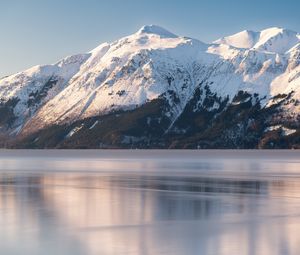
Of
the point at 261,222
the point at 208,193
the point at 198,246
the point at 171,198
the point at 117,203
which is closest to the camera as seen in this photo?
the point at 198,246

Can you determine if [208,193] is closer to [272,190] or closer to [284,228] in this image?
[272,190]

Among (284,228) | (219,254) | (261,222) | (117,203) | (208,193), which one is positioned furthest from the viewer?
(208,193)

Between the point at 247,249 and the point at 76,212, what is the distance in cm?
1636

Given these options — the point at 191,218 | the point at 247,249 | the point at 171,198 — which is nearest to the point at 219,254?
A: the point at 247,249

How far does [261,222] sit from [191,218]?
14.4 feet

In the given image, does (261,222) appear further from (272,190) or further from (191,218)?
(272,190)

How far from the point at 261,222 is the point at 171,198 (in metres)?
15.8

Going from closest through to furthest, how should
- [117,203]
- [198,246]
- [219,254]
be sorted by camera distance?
1. [219,254]
2. [198,246]
3. [117,203]

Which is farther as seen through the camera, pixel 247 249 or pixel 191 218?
pixel 191 218

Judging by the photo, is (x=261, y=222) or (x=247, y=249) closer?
(x=247, y=249)

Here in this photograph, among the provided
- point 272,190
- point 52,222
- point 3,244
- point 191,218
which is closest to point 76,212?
point 52,222

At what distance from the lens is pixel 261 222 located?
1490 inches

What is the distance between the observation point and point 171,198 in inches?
2084

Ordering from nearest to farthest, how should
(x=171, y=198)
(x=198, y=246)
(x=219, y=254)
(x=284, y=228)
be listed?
(x=219, y=254), (x=198, y=246), (x=284, y=228), (x=171, y=198)
